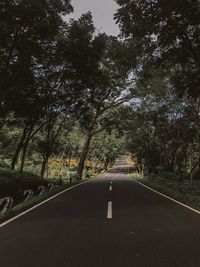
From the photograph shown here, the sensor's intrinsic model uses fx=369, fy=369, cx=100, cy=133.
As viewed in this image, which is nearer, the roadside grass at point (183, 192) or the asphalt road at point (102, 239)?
the asphalt road at point (102, 239)

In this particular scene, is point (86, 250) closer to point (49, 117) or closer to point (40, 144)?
point (49, 117)

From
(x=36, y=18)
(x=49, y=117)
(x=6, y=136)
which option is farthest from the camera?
(x=6, y=136)

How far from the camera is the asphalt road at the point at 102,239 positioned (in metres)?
6.28

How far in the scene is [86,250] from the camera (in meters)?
7.01

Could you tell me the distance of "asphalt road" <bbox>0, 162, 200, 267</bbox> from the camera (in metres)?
6.28

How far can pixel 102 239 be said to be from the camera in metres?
8.04

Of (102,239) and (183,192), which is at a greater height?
(183,192)

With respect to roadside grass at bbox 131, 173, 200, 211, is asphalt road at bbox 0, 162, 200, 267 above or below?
below

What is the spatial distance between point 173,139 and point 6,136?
20.3m

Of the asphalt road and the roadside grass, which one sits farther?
the roadside grass

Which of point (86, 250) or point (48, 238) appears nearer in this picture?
point (86, 250)

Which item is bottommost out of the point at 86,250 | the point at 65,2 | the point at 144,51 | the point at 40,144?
the point at 86,250

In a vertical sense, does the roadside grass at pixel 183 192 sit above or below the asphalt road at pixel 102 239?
above

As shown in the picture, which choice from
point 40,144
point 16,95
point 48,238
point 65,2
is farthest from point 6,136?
Answer: point 48,238
